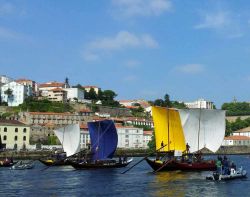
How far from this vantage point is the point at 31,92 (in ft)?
656

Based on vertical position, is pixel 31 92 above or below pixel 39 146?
above

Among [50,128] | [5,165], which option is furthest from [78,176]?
[50,128]

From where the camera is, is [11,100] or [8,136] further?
[11,100]

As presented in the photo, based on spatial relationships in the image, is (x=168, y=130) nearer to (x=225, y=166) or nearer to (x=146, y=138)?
(x=225, y=166)

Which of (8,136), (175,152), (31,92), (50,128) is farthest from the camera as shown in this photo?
(31,92)

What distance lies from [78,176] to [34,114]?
106548mm

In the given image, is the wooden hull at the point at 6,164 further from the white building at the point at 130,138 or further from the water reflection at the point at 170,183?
the white building at the point at 130,138

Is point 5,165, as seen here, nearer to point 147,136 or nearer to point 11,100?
point 147,136

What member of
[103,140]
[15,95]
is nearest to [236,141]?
[15,95]

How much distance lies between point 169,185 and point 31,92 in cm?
15761

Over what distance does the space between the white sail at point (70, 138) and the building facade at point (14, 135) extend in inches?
2061

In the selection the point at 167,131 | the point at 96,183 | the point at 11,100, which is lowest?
the point at 96,183

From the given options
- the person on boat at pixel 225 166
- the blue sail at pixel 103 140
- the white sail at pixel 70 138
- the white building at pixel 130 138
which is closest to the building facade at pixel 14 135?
the white building at pixel 130 138

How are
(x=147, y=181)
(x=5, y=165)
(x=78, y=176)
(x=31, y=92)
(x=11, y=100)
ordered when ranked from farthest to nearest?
1. (x=31, y=92)
2. (x=11, y=100)
3. (x=5, y=165)
4. (x=78, y=176)
5. (x=147, y=181)
